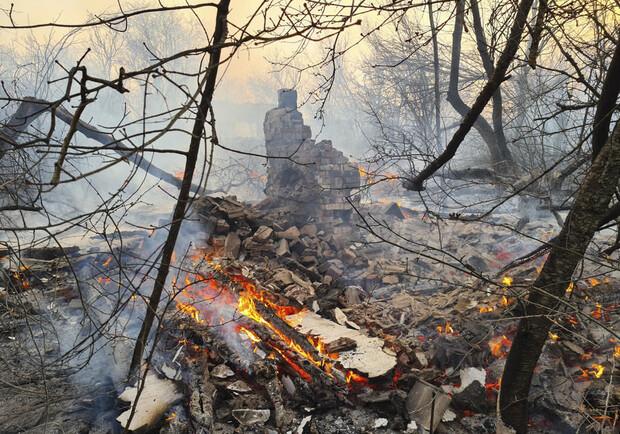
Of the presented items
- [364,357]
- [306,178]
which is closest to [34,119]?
[306,178]

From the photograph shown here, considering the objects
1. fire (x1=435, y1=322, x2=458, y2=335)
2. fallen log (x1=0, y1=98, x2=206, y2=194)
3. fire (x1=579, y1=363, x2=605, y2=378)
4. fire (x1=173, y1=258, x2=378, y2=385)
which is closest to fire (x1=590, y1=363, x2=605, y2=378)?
fire (x1=579, y1=363, x2=605, y2=378)

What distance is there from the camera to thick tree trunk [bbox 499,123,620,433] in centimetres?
274

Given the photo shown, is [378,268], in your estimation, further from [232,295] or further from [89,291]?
[89,291]

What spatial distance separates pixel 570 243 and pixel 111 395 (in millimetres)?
4912

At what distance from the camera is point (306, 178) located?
1186cm

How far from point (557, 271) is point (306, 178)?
926 cm

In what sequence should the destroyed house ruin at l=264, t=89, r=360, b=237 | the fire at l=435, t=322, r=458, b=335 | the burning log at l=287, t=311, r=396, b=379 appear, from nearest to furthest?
the burning log at l=287, t=311, r=396, b=379, the fire at l=435, t=322, r=458, b=335, the destroyed house ruin at l=264, t=89, r=360, b=237

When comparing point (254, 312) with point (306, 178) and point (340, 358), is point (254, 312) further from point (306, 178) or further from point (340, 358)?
point (306, 178)

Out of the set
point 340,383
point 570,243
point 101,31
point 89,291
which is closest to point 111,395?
point 340,383

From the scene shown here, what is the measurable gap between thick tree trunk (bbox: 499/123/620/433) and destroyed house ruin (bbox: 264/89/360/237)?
8187 mm

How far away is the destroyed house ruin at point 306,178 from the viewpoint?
11.6m

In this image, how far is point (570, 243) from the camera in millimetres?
2932

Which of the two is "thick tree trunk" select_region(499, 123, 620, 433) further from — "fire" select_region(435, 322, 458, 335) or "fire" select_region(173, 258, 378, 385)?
"fire" select_region(435, 322, 458, 335)

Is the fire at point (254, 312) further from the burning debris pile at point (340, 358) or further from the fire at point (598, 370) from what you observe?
the fire at point (598, 370)
